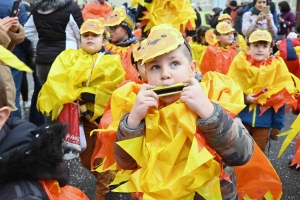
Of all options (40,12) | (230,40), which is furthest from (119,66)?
(230,40)

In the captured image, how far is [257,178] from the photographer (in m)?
2.27

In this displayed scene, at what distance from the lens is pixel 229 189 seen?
1.97m

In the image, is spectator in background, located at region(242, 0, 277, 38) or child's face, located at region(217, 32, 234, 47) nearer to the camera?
child's face, located at region(217, 32, 234, 47)

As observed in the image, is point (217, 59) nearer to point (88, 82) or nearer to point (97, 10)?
point (97, 10)

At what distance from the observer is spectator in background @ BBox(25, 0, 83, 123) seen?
4.59m

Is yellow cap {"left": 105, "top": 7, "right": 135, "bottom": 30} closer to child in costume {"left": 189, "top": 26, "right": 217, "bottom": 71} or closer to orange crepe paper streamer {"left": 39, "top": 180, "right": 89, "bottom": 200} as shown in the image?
orange crepe paper streamer {"left": 39, "top": 180, "right": 89, "bottom": 200}

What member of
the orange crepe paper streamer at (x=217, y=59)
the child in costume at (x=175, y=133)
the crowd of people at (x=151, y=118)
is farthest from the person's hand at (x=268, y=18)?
the child in costume at (x=175, y=133)

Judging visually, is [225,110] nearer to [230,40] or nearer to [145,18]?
[145,18]

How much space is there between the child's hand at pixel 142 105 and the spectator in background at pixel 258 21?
→ 5023mm

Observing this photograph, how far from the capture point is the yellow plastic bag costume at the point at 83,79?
3445 mm

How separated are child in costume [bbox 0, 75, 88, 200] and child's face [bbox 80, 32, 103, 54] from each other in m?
2.07

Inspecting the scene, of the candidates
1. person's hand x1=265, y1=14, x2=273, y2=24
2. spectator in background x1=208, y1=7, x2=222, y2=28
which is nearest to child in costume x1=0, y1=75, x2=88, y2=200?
person's hand x1=265, y1=14, x2=273, y2=24

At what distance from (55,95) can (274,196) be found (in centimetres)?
205

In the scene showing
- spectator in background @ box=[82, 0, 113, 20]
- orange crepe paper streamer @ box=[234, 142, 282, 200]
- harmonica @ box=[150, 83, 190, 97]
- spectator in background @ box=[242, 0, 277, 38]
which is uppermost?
harmonica @ box=[150, 83, 190, 97]
